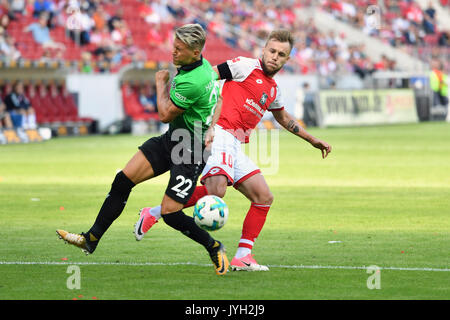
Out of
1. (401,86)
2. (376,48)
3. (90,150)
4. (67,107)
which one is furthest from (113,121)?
(376,48)

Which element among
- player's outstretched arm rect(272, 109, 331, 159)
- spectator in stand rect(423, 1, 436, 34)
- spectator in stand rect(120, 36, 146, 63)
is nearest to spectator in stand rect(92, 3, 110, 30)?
spectator in stand rect(120, 36, 146, 63)

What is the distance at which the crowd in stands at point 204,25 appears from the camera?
33719 mm

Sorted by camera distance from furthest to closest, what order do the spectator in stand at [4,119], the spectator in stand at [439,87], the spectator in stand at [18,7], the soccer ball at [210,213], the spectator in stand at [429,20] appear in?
1. the spectator in stand at [429,20]
2. the spectator in stand at [439,87]
3. the spectator in stand at [18,7]
4. the spectator in stand at [4,119]
5. the soccer ball at [210,213]

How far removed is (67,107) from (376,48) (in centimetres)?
2365

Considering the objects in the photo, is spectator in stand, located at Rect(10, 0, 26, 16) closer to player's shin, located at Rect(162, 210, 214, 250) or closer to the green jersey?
the green jersey

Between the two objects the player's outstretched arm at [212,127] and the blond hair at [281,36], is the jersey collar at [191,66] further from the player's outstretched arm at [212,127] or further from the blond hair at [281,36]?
the blond hair at [281,36]

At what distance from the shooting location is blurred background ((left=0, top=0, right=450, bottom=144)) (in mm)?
32406

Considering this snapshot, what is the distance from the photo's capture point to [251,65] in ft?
28.9

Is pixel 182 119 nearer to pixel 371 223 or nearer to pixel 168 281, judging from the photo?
pixel 168 281

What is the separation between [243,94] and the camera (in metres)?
8.78

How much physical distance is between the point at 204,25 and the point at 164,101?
33.2 meters

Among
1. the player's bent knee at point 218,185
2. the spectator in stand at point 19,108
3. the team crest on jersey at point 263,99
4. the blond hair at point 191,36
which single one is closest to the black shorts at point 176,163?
the player's bent knee at point 218,185

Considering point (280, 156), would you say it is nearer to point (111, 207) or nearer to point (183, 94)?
point (111, 207)

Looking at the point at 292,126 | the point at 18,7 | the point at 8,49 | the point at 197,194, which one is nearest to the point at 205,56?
the point at 18,7
